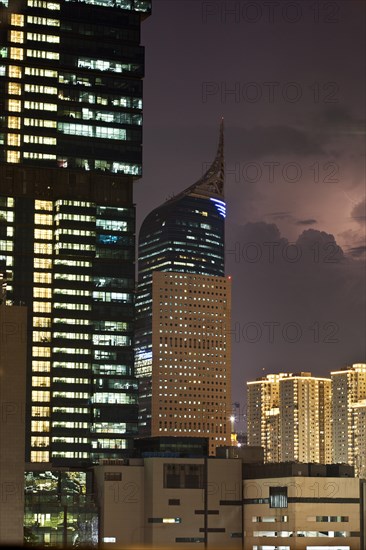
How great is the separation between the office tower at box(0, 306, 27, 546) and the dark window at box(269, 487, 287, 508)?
4478 centimetres

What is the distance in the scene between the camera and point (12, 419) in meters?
155

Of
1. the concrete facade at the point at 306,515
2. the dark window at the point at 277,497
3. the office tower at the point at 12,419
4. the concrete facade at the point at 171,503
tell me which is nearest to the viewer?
the office tower at the point at 12,419

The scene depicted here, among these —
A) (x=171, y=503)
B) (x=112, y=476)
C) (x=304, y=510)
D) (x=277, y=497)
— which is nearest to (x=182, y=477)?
(x=171, y=503)

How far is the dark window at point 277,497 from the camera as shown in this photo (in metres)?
188

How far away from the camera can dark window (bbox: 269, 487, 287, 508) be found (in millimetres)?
187875

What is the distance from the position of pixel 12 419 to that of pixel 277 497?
47896 mm

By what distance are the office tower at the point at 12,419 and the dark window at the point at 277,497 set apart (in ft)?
147

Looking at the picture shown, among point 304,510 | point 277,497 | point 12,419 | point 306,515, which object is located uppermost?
point 12,419

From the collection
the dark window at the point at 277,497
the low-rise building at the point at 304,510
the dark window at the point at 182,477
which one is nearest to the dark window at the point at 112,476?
the dark window at the point at 182,477

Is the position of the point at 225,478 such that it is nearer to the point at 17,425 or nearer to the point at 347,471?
the point at 347,471

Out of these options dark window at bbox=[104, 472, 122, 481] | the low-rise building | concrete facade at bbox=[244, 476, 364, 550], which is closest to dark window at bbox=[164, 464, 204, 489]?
dark window at bbox=[104, 472, 122, 481]

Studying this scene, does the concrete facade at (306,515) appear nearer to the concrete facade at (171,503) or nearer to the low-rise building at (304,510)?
the low-rise building at (304,510)

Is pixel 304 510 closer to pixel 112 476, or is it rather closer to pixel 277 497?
pixel 277 497

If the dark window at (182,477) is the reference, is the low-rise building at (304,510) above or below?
below
